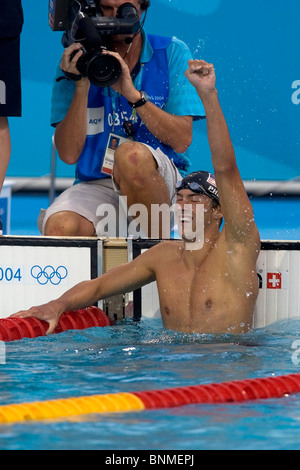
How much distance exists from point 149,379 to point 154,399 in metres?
0.33

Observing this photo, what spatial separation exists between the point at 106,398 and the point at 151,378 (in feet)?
1.19

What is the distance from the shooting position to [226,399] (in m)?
2.69

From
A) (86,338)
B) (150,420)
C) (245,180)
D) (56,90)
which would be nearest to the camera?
(150,420)

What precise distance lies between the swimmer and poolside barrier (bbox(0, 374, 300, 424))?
730mm

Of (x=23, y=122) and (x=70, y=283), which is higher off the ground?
(x=23, y=122)

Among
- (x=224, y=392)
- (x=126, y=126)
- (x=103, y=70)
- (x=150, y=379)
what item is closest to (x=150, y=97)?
(x=126, y=126)

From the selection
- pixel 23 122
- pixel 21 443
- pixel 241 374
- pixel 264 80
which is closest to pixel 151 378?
pixel 241 374

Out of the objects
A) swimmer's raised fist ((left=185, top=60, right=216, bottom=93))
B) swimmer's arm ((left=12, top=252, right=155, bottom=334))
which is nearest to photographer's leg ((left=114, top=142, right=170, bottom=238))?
swimmer's arm ((left=12, top=252, right=155, bottom=334))

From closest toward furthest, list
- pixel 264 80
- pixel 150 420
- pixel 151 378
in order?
1. pixel 150 420
2. pixel 151 378
3. pixel 264 80

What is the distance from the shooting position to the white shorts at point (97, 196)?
13.6 feet

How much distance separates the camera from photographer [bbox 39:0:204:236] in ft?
13.3

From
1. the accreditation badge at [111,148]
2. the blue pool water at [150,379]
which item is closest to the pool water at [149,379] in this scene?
the blue pool water at [150,379]

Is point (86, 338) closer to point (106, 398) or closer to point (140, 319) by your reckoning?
point (140, 319)

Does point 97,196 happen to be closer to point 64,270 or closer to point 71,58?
point 64,270
